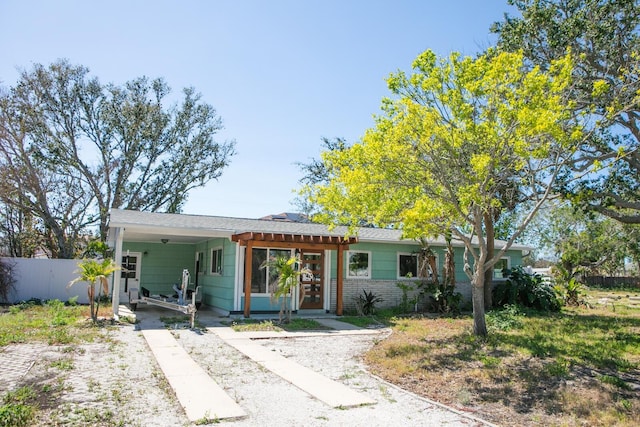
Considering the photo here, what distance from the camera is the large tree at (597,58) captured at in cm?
1105

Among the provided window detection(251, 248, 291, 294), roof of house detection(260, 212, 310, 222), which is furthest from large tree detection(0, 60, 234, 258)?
window detection(251, 248, 291, 294)

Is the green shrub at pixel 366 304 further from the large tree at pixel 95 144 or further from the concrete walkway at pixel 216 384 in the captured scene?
the large tree at pixel 95 144

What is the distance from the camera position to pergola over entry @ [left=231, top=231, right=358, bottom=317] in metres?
13.1

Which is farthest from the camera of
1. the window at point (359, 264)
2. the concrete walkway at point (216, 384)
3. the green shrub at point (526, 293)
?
the green shrub at point (526, 293)

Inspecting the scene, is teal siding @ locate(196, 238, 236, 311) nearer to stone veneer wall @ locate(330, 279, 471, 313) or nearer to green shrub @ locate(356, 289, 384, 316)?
stone veneer wall @ locate(330, 279, 471, 313)

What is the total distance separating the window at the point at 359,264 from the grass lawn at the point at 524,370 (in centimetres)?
402

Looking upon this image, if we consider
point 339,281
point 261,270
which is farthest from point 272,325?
A: point 339,281

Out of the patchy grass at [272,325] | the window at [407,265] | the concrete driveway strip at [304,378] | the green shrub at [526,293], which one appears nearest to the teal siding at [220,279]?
the patchy grass at [272,325]

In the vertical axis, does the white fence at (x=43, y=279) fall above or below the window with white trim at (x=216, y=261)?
below

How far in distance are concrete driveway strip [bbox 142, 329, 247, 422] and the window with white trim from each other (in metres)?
6.19

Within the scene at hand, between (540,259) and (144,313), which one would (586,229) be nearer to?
(540,259)

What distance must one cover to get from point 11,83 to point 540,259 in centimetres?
5972

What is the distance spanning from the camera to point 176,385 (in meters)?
6.11

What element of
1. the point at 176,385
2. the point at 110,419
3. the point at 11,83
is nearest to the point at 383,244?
the point at 176,385
